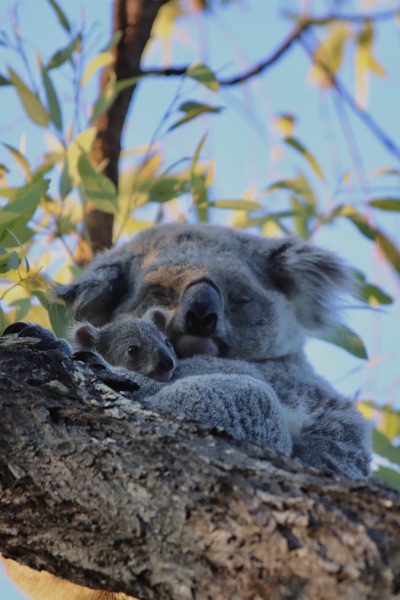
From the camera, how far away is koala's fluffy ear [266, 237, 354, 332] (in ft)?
10.7

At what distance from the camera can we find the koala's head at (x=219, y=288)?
9.11ft

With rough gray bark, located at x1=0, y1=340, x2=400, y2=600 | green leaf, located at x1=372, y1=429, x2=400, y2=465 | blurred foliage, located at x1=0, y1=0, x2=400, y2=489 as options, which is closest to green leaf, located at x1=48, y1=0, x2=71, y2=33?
blurred foliage, located at x1=0, y1=0, x2=400, y2=489

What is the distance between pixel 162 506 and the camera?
4.55ft

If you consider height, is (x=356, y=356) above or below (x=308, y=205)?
below

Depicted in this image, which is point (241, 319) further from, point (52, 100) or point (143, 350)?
point (52, 100)

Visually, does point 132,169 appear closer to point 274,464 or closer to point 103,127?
point 103,127

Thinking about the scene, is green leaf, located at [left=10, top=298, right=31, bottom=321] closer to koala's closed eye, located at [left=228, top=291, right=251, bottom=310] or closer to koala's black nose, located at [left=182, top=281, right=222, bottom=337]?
koala's black nose, located at [left=182, top=281, right=222, bottom=337]

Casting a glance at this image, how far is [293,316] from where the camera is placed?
322 centimetres

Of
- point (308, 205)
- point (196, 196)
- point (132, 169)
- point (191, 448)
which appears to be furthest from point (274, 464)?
point (132, 169)

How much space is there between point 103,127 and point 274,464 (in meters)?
2.88

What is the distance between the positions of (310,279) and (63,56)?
4.45 ft

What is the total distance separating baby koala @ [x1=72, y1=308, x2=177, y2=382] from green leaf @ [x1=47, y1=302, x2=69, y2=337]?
0.23 ft

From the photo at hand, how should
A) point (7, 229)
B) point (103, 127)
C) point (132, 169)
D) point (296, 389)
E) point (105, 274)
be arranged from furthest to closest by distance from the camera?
point (132, 169) → point (103, 127) → point (105, 274) → point (296, 389) → point (7, 229)

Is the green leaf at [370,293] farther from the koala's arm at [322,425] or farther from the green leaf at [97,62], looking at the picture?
the green leaf at [97,62]
